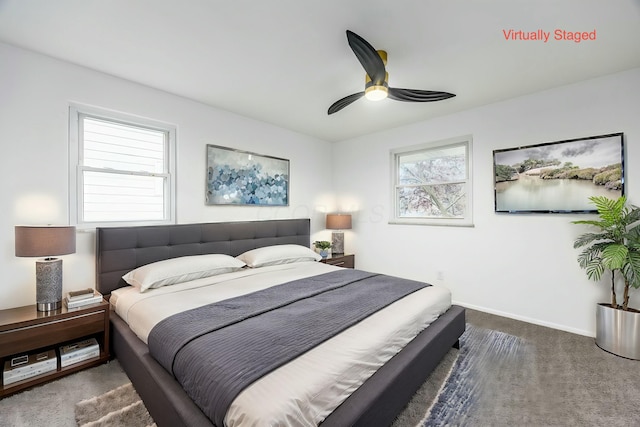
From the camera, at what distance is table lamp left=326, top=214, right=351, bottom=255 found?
4.39 meters

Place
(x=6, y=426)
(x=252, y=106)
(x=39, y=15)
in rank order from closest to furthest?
(x=6, y=426), (x=39, y=15), (x=252, y=106)

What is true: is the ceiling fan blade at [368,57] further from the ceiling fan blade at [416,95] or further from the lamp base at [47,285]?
the lamp base at [47,285]

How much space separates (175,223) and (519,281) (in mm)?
3982

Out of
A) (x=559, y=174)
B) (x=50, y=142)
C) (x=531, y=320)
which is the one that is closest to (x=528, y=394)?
(x=531, y=320)

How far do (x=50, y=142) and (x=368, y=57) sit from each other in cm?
271

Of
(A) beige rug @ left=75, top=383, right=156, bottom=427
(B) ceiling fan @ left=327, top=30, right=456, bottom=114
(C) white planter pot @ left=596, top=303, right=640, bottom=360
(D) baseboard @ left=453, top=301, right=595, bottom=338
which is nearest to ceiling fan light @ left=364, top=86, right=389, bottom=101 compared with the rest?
(B) ceiling fan @ left=327, top=30, right=456, bottom=114

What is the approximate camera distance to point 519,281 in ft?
10.2

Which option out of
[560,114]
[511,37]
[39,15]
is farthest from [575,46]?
[39,15]

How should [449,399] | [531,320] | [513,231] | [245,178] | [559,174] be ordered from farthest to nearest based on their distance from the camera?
[245,178] → [513,231] → [531,320] → [559,174] → [449,399]

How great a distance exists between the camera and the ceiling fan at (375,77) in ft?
5.76

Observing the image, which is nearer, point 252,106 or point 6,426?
point 6,426

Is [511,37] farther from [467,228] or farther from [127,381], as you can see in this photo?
[127,381]

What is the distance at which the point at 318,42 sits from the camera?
2072 mm

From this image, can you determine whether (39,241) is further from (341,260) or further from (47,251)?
(341,260)
